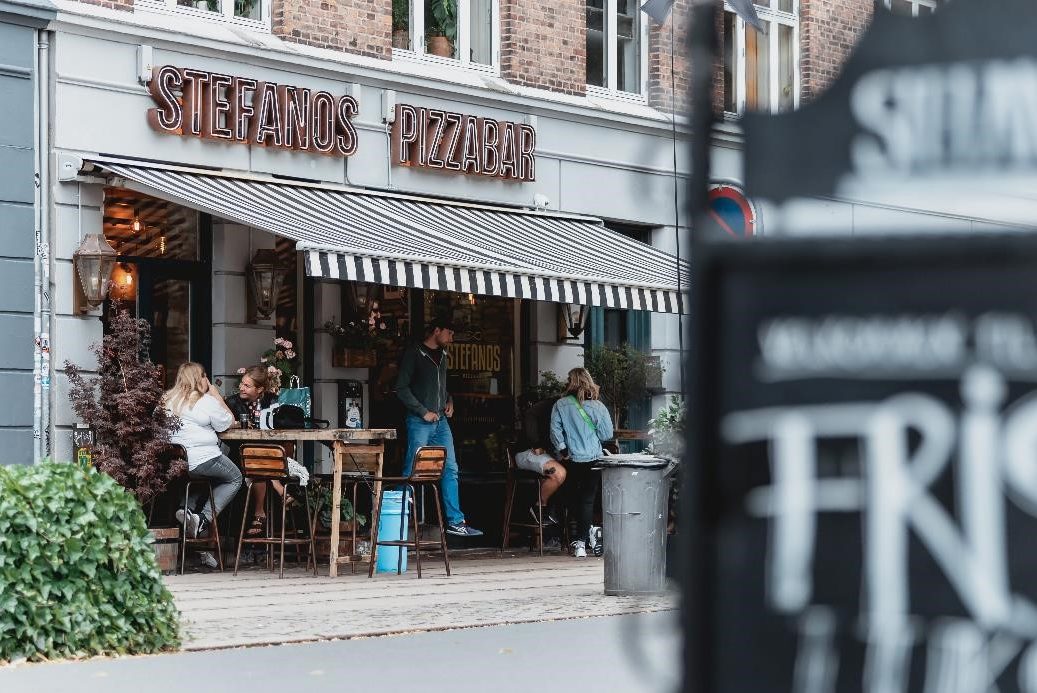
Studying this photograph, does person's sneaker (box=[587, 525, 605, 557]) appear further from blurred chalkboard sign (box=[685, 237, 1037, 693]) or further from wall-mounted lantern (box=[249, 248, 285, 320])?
blurred chalkboard sign (box=[685, 237, 1037, 693])

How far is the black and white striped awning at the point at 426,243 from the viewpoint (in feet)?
42.0

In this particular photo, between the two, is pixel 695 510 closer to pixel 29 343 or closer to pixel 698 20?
pixel 698 20

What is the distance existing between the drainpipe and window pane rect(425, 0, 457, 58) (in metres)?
4.63

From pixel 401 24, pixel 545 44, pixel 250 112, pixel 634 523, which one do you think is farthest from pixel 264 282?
pixel 545 44

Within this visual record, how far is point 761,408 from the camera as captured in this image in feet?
8.78

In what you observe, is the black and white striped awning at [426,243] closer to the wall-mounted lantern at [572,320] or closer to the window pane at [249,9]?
the wall-mounted lantern at [572,320]

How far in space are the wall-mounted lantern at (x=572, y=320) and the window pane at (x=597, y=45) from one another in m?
2.65

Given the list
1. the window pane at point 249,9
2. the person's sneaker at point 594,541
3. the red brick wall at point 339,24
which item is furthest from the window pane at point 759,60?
the window pane at point 249,9

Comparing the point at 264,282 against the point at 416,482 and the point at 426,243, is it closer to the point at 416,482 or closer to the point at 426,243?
the point at 426,243

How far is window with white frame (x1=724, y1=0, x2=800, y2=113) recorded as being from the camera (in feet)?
68.8

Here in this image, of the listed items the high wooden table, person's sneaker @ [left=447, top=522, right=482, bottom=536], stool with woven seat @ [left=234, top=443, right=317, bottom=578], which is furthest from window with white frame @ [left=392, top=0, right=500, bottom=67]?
stool with woven seat @ [left=234, top=443, right=317, bottom=578]

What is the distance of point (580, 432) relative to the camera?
52.3ft

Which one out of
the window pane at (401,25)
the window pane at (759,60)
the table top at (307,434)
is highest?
the window pane at (759,60)

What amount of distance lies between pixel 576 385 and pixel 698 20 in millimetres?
13352
